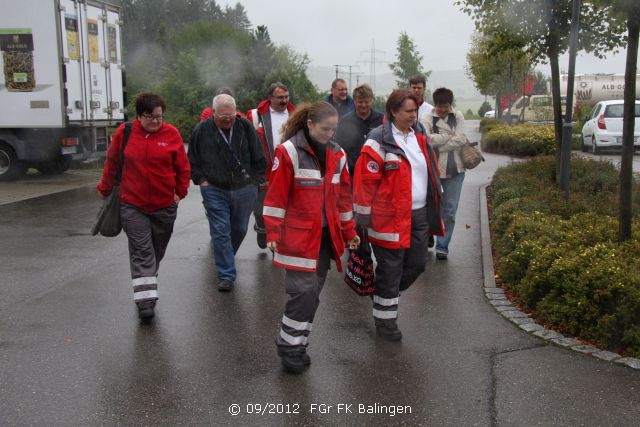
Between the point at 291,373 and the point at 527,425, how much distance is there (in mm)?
1468

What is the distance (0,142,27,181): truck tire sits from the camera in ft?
48.4

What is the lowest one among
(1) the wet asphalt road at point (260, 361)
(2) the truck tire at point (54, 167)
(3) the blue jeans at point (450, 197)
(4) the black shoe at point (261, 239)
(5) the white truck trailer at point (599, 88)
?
(1) the wet asphalt road at point (260, 361)

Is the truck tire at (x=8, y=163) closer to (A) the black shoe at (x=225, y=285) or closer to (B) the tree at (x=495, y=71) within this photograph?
(A) the black shoe at (x=225, y=285)

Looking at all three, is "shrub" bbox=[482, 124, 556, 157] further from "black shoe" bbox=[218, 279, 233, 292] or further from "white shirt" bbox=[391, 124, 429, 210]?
"white shirt" bbox=[391, 124, 429, 210]

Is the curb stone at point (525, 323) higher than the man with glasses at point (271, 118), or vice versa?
the man with glasses at point (271, 118)

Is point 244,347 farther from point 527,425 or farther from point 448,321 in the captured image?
point 527,425

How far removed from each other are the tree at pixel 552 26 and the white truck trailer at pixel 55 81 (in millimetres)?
7940

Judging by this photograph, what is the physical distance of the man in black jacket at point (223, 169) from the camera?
6.66 meters

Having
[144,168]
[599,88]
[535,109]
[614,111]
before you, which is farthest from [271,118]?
[599,88]

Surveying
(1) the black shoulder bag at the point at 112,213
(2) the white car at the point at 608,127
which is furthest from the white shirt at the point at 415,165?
(2) the white car at the point at 608,127

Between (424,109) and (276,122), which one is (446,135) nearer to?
(424,109)

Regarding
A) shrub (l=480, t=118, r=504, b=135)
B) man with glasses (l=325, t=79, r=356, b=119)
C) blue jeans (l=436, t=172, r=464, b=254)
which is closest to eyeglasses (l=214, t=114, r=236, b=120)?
man with glasses (l=325, t=79, r=356, b=119)

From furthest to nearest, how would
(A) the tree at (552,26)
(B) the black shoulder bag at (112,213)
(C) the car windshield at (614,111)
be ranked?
(C) the car windshield at (614,111) → (A) the tree at (552,26) → (B) the black shoulder bag at (112,213)

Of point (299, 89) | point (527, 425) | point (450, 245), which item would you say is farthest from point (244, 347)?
point (299, 89)
